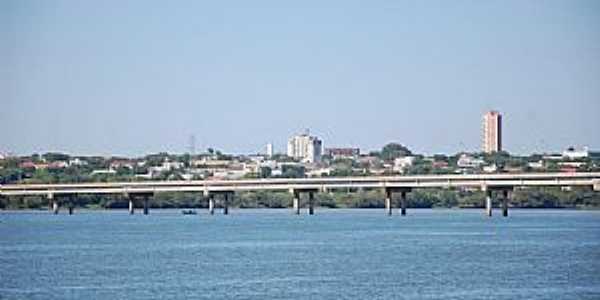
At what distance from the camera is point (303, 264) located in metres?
96.9

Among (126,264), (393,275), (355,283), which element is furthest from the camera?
(126,264)

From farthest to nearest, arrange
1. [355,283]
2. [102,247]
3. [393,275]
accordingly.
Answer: [102,247], [393,275], [355,283]

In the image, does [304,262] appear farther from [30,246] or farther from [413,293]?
[30,246]

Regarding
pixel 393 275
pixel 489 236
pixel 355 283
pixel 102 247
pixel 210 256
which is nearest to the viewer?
pixel 355 283

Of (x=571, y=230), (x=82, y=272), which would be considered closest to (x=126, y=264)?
(x=82, y=272)

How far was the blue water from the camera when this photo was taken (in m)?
78.0

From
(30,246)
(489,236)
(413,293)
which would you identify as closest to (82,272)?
(413,293)

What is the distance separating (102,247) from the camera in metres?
119

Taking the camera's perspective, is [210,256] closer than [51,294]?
No

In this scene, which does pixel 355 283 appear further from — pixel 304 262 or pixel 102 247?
pixel 102 247

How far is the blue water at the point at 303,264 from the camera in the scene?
78000 mm

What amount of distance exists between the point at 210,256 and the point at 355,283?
24.7 m

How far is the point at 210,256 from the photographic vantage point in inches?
4151

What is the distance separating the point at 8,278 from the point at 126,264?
11811mm
